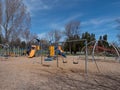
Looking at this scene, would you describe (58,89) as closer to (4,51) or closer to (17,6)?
(4,51)

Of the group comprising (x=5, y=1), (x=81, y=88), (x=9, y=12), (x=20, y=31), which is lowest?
(x=81, y=88)

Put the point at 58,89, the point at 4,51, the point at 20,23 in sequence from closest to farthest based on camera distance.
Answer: the point at 58,89 < the point at 4,51 < the point at 20,23

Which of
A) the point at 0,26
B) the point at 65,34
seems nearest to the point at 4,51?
the point at 0,26

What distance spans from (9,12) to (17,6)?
2249 millimetres

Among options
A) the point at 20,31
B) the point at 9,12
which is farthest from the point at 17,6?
the point at 20,31

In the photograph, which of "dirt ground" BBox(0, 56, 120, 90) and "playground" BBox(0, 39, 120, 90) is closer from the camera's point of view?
"dirt ground" BBox(0, 56, 120, 90)

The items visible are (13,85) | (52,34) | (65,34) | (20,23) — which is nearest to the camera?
(13,85)

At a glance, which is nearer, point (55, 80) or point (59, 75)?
point (55, 80)

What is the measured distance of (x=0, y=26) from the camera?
37.2m

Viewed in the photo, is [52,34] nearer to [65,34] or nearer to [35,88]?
[65,34]

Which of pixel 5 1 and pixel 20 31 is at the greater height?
pixel 5 1

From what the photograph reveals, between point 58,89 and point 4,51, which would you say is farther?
point 4,51

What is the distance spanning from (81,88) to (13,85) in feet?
8.58

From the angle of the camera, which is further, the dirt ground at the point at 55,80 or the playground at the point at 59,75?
the playground at the point at 59,75
